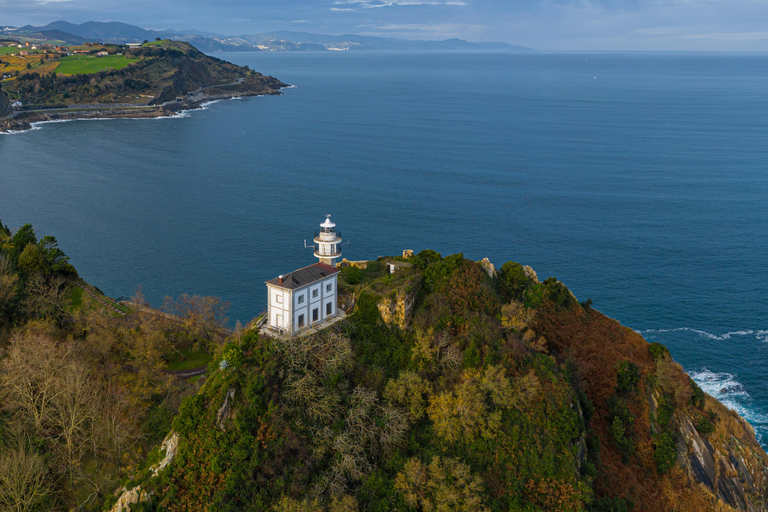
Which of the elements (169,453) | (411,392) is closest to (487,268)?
(411,392)

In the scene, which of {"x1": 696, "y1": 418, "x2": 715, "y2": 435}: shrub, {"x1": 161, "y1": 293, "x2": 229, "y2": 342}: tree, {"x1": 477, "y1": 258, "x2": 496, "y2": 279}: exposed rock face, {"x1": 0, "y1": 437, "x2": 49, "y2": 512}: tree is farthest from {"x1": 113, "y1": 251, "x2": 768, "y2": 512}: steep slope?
{"x1": 161, "y1": 293, "x2": 229, "y2": 342}: tree

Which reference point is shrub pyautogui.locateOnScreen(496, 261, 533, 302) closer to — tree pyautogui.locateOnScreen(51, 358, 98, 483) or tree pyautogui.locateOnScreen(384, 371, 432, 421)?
tree pyautogui.locateOnScreen(384, 371, 432, 421)

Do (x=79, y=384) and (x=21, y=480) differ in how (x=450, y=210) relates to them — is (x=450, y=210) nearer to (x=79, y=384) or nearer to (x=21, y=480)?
(x=79, y=384)

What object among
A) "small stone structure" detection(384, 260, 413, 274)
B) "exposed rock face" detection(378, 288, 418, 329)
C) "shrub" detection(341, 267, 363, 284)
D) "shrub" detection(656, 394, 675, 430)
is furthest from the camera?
"small stone structure" detection(384, 260, 413, 274)

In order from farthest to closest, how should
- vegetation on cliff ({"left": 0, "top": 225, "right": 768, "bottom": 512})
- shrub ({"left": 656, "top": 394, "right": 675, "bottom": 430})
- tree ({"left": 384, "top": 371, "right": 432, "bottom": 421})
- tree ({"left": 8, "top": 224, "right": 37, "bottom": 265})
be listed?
tree ({"left": 8, "top": 224, "right": 37, "bottom": 265})
shrub ({"left": 656, "top": 394, "right": 675, "bottom": 430})
tree ({"left": 384, "top": 371, "right": 432, "bottom": 421})
vegetation on cliff ({"left": 0, "top": 225, "right": 768, "bottom": 512})

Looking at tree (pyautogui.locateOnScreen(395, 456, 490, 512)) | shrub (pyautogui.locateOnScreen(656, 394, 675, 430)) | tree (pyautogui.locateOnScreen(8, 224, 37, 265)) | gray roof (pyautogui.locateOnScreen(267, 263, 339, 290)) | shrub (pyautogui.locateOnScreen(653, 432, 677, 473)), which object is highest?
gray roof (pyautogui.locateOnScreen(267, 263, 339, 290))

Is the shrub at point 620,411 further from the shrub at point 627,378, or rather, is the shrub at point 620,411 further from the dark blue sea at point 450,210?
the dark blue sea at point 450,210

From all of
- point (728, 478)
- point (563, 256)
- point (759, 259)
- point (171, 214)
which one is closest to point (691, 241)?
point (759, 259)
